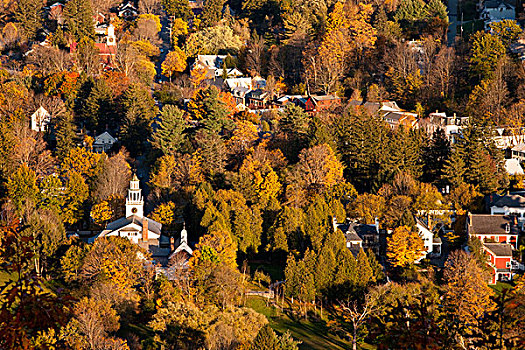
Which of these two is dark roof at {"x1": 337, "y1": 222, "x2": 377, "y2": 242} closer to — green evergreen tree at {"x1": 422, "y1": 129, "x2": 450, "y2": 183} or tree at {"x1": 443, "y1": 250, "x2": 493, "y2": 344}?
tree at {"x1": 443, "y1": 250, "x2": 493, "y2": 344}

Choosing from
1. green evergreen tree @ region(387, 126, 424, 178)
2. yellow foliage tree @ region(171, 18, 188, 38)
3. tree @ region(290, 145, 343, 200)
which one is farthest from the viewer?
yellow foliage tree @ region(171, 18, 188, 38)

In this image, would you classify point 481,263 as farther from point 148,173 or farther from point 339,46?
point 339,46

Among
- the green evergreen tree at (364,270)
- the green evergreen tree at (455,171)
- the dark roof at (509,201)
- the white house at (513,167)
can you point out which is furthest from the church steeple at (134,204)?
the white house at (513,167)

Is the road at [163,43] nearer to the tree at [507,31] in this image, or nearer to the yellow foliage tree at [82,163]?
the yellow foliage tree at [82,163]

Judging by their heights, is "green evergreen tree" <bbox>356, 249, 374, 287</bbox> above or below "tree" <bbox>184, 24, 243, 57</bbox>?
below

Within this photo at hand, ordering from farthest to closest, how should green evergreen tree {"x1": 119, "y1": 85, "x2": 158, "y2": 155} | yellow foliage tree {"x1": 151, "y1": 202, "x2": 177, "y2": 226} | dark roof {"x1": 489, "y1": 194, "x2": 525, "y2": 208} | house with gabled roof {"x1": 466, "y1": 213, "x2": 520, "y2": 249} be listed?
green evergreen tree {"x1": 119, "y1": 85, "x2": 158, "y2": 155}, dark roof {"x1": 489, "y1": 194, "x2": 525, "y2": 208}, yellow foliage tree {"x1": 151, "y1": 202, "x2": 177, "y2": 226}, house with gabled roof {"x1": 466, "y1": 213, "x2": 520, "y2": 249}

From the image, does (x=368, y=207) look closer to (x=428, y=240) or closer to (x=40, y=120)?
(x=428, y=240)

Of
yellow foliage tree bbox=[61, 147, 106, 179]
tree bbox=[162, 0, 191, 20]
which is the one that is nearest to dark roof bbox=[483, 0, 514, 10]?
tree bbox=[162, 0, 191, 20]
